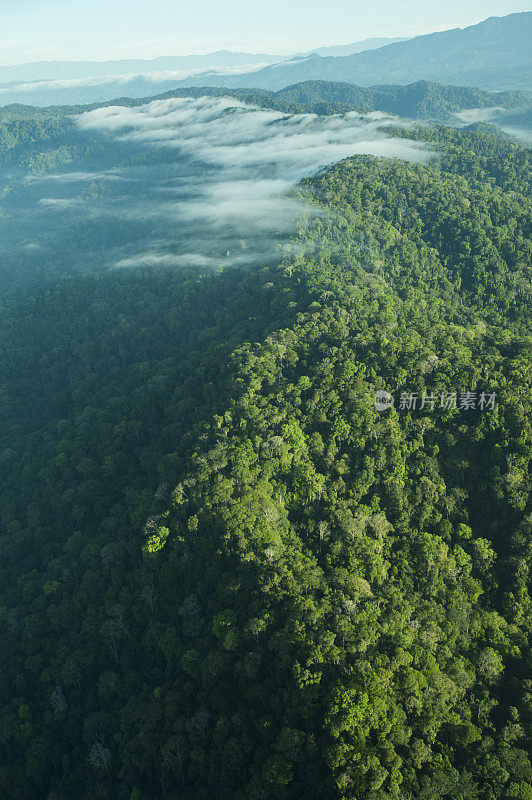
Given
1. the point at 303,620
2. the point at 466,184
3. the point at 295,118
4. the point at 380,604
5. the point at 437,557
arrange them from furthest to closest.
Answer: the point at 295,118, the point at 466,184, the point at 437,557, the point at 380,604, the point at 303,620

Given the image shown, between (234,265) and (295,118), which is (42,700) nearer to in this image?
(234,265)

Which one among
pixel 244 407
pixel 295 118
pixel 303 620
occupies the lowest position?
pixel 303 620

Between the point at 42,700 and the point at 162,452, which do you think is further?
the point at 162,452

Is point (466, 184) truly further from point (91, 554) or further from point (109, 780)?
point (109, 780)

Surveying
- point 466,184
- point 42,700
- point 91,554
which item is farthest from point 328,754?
point 466,184

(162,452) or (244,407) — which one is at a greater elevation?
(244,407)

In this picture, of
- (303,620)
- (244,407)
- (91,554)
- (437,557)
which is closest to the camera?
(303,620)

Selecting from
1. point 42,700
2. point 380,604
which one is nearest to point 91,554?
point 42,700
